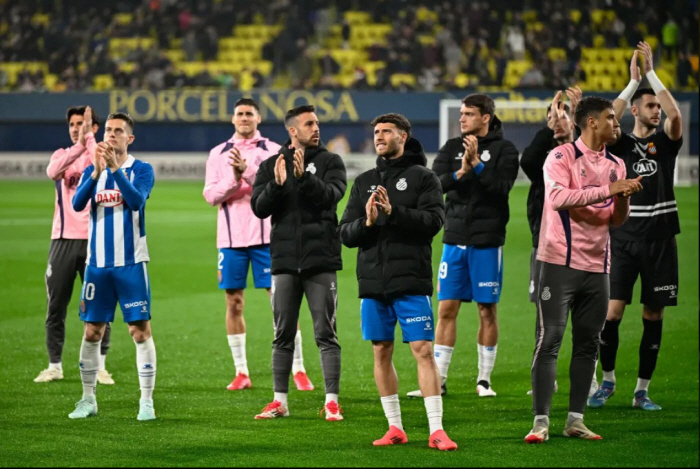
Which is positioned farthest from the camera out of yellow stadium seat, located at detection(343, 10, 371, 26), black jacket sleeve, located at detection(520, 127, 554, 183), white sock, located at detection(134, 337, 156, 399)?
yellow stadium seat, located at detection(343, 10, 371, 26)

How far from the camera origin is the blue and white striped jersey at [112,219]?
6.65 m

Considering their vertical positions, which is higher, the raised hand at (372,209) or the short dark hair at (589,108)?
the short dark hair at (589,108)

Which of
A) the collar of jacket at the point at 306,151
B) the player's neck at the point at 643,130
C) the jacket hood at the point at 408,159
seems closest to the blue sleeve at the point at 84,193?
the collar of jacket at the point at 306,151

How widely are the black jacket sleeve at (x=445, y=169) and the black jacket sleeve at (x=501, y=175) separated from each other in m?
0.16

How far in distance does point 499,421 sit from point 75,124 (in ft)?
12.9

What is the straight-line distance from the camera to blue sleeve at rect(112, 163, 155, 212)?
6531 mm

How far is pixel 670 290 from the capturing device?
7.07 meters

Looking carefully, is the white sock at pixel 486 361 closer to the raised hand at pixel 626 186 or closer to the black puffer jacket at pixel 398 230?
the black puffer jacket at pixel 398 230

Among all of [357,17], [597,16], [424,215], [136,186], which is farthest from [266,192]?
[357,17]

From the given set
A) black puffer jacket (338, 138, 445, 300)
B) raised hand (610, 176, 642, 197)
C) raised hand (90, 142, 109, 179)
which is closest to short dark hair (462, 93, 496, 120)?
black puffer jacket (338, 138, 445, 300)

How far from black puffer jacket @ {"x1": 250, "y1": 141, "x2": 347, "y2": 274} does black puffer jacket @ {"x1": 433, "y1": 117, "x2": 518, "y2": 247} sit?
105cm

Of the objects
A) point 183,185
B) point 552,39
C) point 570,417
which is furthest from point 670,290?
point 552,39

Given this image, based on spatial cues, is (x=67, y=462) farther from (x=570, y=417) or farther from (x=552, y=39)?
(x=552, y=39)

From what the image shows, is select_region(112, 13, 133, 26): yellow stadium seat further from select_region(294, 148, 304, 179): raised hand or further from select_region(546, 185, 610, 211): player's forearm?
select_region(546, 185, 610, 211): player's forearm
